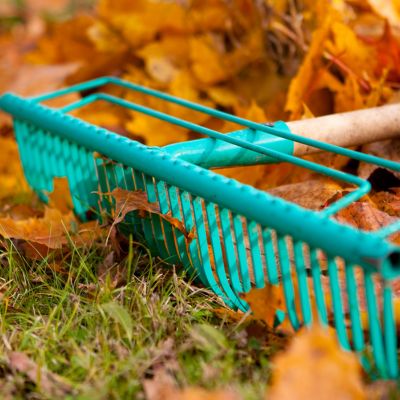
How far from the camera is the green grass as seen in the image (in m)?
1.12

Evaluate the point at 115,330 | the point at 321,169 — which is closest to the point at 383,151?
the point at 321,169

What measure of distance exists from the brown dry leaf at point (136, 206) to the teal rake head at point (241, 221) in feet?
0.05

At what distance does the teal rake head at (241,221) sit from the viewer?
1062mm

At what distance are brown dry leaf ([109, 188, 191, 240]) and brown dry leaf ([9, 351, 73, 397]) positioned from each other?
305mm

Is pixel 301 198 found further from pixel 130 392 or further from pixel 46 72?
pixel 46 72

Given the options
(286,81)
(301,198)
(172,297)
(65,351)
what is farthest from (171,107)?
(65,351)

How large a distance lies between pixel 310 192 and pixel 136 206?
14.0 inches

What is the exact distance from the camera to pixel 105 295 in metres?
1.32

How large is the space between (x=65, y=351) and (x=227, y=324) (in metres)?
0.27

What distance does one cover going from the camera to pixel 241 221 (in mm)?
1240

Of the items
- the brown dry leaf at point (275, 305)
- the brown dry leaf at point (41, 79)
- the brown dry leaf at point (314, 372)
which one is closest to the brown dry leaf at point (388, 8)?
the brown dry leaf at point (275, 305)

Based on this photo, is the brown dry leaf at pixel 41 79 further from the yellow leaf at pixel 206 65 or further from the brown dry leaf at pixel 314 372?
the brown dry leaf at pixel 314 372

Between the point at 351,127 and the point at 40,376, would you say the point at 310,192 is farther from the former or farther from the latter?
the point at 40,376

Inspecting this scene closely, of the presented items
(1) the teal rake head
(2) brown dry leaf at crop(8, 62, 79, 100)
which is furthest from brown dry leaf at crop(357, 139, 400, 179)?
(2) brown dry leaf at crop(8, 62, 79, 100)
